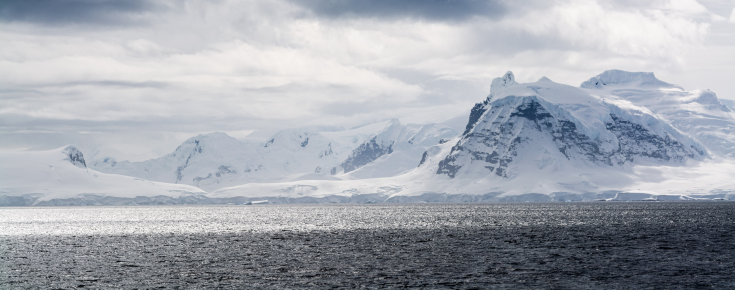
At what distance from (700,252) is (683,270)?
19986 millimetres

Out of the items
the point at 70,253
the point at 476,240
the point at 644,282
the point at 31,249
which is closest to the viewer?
the point at 644,282

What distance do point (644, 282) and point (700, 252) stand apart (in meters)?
30.1

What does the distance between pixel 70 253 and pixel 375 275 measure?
5413cm

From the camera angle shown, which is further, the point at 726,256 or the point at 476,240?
the point at 476,240

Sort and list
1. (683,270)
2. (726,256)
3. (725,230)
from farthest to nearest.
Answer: (725,230), (726,256), (683,270)

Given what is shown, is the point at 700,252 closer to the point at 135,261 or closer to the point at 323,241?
the point at 323,241

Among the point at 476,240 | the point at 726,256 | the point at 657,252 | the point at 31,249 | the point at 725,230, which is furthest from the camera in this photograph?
the point at 725,230

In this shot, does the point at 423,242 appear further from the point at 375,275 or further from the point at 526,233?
the point at 375,275

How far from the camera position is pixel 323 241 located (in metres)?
121

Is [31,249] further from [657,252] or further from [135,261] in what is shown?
[657,252]

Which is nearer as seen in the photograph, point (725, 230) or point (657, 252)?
point (657, 252)

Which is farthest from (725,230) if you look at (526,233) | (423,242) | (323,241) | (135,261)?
(135,261)

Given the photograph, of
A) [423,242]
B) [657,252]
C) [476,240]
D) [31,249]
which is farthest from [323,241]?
[657,252]

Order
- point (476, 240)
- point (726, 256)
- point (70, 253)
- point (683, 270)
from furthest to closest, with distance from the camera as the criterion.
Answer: point (476, 240) → point (70, 253) → point (726, 256) → point (683, 270)
